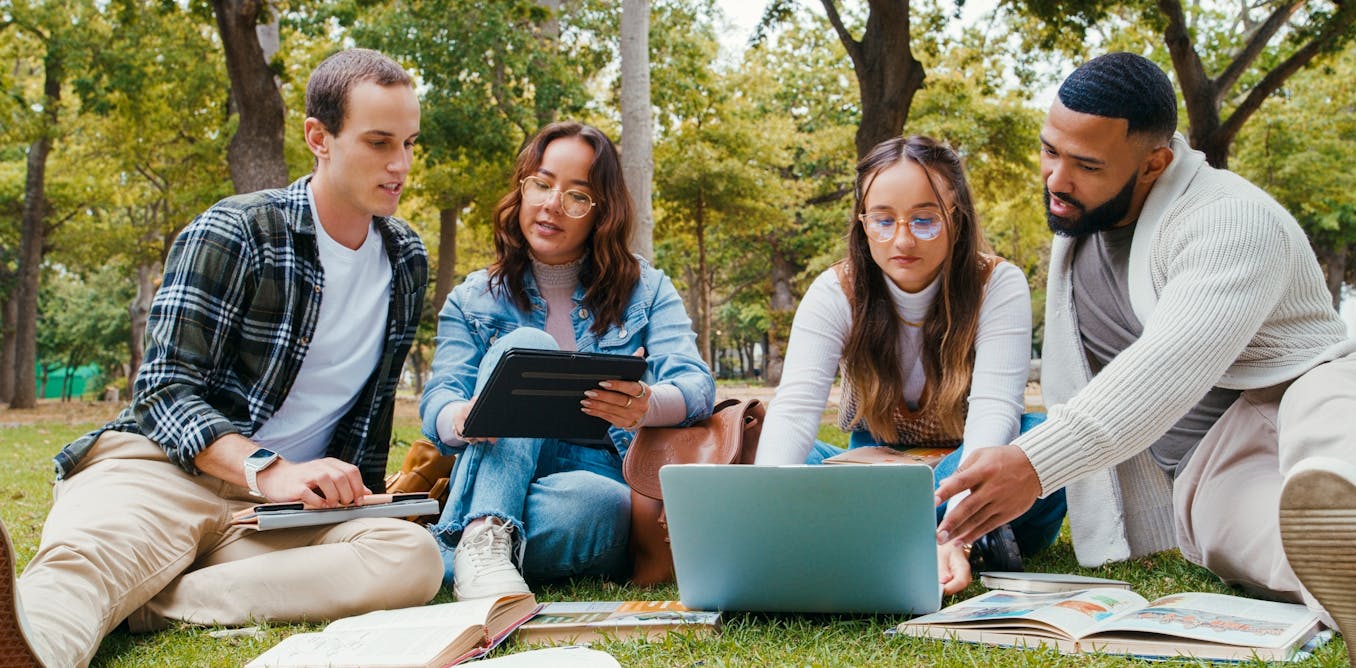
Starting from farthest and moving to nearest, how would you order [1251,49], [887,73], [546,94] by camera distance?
[546,94], [1251,49], [887,73]

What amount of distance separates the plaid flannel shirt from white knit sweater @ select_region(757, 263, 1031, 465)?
1281 millimetres

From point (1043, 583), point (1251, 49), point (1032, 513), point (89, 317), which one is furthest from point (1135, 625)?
point (89, 317)

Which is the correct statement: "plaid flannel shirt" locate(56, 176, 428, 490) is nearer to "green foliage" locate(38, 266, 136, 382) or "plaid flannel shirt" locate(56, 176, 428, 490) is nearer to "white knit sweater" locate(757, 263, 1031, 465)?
"white knit sweater" locate(757, 263, 1031, 465)

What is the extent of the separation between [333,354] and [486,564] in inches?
34.2

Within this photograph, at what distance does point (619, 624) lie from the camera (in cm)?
244

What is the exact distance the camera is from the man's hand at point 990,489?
7.69 ft

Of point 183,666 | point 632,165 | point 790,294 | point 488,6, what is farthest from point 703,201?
point 183,666

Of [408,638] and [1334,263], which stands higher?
[1334,263]

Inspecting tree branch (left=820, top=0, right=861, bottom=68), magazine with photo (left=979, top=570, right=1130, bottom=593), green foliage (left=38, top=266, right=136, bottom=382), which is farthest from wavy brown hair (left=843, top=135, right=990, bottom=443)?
green foliage (left=38, top=266, right=136, bottom=382)

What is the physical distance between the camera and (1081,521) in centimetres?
334

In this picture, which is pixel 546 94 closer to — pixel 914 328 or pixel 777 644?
pixel 914 328

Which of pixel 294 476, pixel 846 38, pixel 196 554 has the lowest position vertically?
pixel 196 554

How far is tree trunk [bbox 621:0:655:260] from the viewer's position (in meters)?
8.31

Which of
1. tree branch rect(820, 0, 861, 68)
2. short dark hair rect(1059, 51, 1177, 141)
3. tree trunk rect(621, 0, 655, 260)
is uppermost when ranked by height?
tree branch rect(820, 0, 861, 68)
